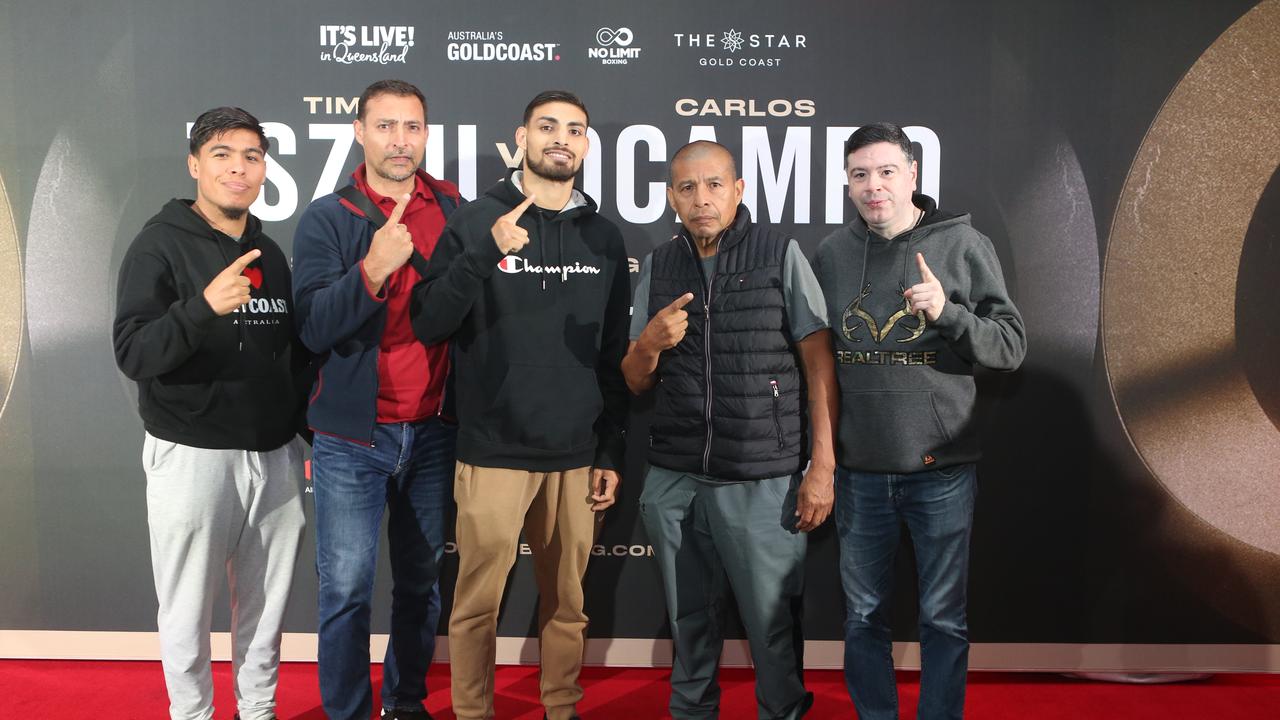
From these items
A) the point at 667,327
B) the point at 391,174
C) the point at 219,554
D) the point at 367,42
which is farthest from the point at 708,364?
the point at 367,42

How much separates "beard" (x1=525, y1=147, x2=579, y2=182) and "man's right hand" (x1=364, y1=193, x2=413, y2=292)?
16.2 inches

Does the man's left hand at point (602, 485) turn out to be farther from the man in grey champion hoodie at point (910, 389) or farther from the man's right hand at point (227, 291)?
the man's right hand at point (227, 291)

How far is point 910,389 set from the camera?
7.68 ft

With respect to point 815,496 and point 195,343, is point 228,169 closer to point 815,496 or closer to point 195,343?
point 195,343

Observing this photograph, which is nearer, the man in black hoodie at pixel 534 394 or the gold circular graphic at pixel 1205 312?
the man in black hoodie at pixel 534 394

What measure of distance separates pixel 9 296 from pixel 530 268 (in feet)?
6.88

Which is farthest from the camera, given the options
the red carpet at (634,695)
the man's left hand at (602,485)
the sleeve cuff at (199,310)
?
the red carpet at (634,695)

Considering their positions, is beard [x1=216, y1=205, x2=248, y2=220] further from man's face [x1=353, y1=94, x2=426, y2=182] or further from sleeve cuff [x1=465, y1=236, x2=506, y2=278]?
sleeve cuff [x1=465, y1=236, x2=506, y2=278]

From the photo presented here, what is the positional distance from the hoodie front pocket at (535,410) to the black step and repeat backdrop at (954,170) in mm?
774

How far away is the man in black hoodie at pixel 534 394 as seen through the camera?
235 centimetres

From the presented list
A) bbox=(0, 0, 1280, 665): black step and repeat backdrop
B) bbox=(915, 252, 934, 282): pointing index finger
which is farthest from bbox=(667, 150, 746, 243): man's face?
bbox=(0, 0, 1280, 665): black step and repeat backdrop

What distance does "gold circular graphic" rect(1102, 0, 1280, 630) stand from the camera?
2977mm

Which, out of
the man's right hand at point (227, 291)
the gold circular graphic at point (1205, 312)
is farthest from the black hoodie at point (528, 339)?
the gold circular graphic at point (1205, 312)

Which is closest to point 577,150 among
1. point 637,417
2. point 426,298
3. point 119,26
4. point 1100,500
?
point 426,298
